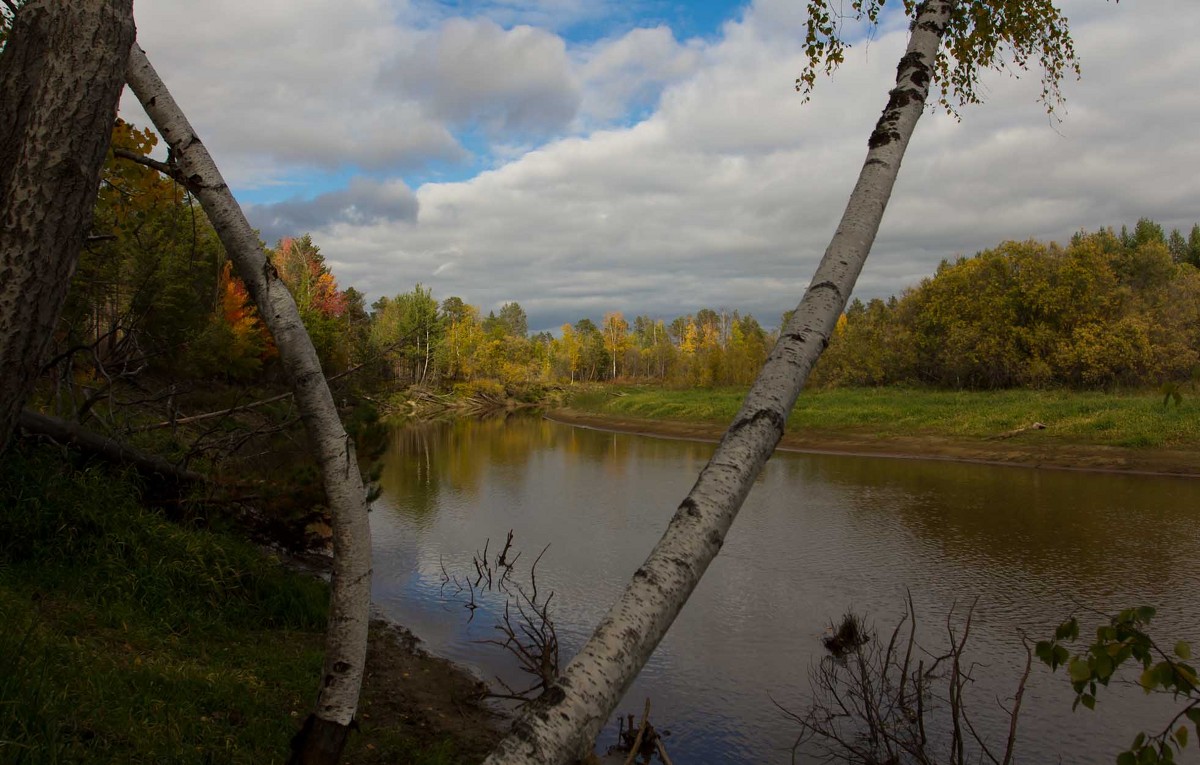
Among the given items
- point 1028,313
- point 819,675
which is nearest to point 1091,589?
point 819,675

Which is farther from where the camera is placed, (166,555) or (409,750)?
(166,555)

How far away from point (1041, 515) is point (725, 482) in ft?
50.9

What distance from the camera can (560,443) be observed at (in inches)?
1224

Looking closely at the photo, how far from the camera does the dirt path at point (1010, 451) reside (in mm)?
19938

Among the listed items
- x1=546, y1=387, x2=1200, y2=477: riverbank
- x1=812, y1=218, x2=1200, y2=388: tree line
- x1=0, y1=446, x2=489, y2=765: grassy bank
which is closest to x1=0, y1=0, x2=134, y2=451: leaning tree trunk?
x1=0, y1=446, x2=489, y2=765: grassy bank

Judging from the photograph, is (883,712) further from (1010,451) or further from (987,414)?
(987,414)

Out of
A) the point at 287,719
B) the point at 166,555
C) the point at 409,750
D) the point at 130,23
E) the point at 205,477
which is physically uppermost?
the point at 130,23

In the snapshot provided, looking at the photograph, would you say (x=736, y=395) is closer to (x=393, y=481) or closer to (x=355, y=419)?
(x=393, y=481)

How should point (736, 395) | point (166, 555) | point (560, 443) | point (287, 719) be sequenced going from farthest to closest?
point (736, 395) → point (560, 443) → point (166, 555) → point (287, 719)

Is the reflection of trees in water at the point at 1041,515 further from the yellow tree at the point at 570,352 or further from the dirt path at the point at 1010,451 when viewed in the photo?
the yellow tree at the point at 570,352

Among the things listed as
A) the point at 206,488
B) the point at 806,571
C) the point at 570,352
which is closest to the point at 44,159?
the point at 206,488

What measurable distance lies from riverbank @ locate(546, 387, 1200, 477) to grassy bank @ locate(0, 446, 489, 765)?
512 inches

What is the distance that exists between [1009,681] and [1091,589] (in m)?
3.60

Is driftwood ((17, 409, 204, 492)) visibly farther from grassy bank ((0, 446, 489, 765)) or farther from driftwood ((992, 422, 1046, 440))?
driftwood ((992, 422, 1046, 440))
